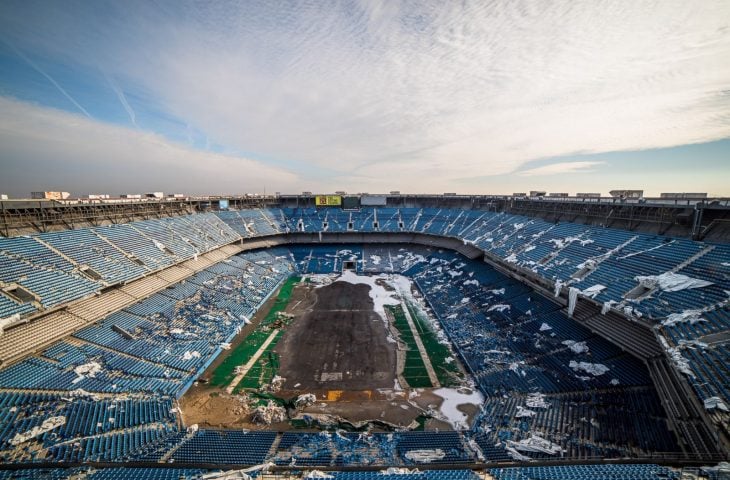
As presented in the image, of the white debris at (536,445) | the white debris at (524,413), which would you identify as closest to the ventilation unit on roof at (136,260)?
the white debris at (536,445)

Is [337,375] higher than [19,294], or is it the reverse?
[19,294]

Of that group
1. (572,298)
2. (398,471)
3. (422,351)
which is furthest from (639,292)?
(398,471)

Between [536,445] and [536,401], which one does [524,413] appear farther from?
[536,445]

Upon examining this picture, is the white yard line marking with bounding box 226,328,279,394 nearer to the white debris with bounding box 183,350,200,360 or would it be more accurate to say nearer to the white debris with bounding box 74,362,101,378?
the white debris with bounding box 183,350,200,360

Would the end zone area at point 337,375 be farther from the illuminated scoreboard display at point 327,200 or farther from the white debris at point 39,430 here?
the illuminated scoreboard display at point 327,200

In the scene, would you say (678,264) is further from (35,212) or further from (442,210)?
(35,212)

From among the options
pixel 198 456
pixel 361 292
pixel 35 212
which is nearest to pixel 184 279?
pixel 35 212
